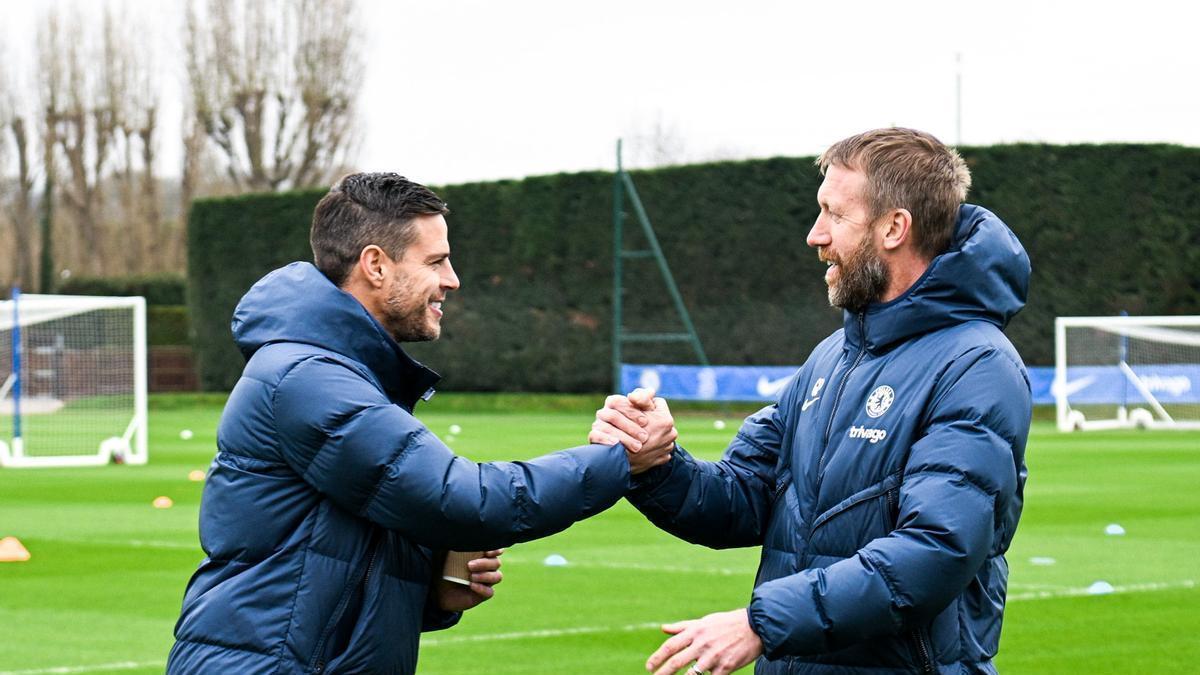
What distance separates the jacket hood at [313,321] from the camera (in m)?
3.88

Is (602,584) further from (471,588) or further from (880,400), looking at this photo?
(880,400)

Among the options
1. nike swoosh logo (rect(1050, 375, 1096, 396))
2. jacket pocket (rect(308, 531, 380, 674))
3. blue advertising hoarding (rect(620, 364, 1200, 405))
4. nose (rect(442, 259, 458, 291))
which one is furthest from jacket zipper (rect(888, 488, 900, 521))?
nike swoosh logo (rect(1050, 375, 1096, 396))

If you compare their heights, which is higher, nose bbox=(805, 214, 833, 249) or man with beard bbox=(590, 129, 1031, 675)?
nose bbox=(805, 214, 833, 249)

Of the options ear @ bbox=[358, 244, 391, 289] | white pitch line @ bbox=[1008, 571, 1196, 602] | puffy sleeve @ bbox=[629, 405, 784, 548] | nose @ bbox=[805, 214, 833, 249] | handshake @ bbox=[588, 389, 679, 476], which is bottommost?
white pitch line @ bbox=[1008, 571, 1196, 602]

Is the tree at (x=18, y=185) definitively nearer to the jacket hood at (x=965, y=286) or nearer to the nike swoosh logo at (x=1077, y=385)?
the nike swoosh logo at (x=1077, y=385)

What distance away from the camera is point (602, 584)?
34.9ft

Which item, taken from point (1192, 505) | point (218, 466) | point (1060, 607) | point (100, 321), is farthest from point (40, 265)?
point (218, 466)

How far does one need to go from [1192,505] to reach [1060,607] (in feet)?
21.2

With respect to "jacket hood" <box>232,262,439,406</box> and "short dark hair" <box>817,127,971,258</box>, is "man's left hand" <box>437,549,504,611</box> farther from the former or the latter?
"short dark hair" <box>817,127,971,258</box>

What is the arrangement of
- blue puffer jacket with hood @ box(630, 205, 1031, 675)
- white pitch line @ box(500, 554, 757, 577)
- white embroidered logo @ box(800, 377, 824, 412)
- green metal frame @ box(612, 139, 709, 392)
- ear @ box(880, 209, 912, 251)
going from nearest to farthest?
blue puffer jacket with hood @ box(630, 205, 1031, 675)
ear @ box(880, 209, 912, 251)
white embroidered logo @ box(800, 377, 824, 412)
white pitch line @ box(500, 554, 757, 577)
green metal frame @ box(612, 139, 709, 392)

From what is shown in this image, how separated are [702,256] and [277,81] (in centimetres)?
2225

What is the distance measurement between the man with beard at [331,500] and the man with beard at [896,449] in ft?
1.62

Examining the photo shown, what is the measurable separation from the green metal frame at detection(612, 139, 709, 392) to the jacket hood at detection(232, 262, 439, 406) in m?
28.3

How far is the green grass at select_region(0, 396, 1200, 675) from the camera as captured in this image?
834 centimetres
